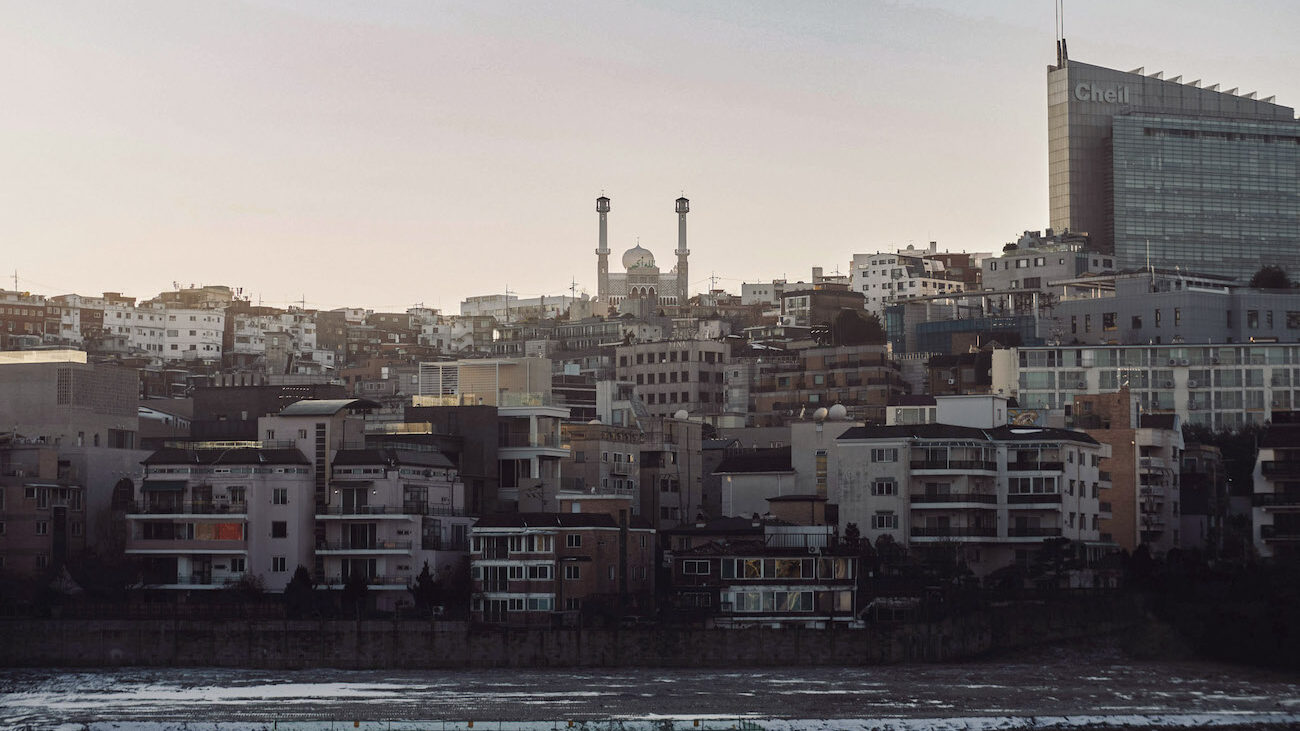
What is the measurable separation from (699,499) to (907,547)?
90.0 ft

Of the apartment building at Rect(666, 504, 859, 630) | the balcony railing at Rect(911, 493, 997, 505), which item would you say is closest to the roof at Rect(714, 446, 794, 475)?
the balcony railing at Rect(911, 493, 997, 505)

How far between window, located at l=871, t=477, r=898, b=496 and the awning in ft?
119

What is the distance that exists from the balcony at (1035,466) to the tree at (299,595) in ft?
124

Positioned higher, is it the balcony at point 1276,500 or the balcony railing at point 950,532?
the balcony at point 1276,500

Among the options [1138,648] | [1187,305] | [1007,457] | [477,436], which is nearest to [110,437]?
[477,436]

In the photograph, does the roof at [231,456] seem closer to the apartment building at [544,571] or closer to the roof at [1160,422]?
the apartment building at [544,571]

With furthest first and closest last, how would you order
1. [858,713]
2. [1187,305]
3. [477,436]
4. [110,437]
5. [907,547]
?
[1187,305] < [110,437] < [477,436] < [907,547] < [858,713]

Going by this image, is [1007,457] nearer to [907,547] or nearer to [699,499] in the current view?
[907,547]

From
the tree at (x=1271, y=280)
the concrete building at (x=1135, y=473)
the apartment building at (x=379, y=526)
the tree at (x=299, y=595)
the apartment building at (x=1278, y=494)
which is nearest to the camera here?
the tree at (x=299, y=595)

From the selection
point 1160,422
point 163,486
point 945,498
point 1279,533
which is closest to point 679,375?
point 1160,422

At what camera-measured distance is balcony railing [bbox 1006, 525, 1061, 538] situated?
112m

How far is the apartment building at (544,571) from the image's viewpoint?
101312mm

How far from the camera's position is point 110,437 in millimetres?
129625

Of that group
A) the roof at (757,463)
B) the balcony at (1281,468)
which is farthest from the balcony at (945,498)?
the balcony at (1281,468)
